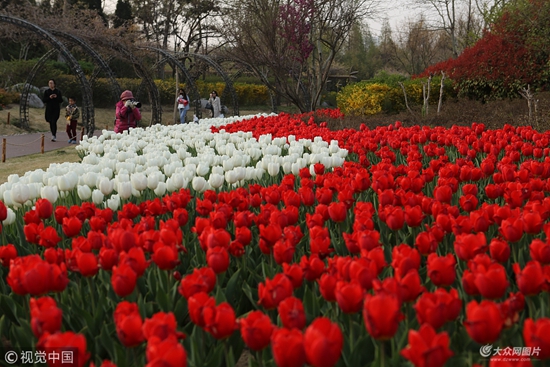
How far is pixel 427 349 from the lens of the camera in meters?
1.25

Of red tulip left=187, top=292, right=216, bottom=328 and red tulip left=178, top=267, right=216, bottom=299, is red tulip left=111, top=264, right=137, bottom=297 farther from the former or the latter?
red tulip left=187, top=292, right=216, bottom=328

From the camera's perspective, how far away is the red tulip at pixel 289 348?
1295 mm

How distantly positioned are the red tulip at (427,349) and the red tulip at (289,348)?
25cm

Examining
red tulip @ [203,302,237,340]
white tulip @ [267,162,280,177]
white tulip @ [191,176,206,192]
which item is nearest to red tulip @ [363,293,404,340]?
red tulip @ [203,302,237,340]

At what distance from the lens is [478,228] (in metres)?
2.42

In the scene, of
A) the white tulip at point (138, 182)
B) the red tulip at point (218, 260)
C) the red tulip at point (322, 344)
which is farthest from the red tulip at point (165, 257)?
the white tulip at point (138, 182)

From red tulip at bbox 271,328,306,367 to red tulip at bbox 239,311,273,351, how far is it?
11 centimetres

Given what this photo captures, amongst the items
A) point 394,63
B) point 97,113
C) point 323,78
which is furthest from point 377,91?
point 394,63

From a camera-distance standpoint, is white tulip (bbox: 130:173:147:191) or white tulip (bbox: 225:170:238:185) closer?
white tulip (bbox: 130:173:147:191)

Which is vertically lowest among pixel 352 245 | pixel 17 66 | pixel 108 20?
pixel 352 245

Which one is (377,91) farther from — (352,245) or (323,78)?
(352,245)

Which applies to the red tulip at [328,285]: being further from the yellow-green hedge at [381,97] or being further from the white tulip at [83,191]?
the yellow-green hedge at [381,97]

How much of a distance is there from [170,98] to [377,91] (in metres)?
18.4

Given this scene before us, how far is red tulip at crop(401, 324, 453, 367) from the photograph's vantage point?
1247 mm
